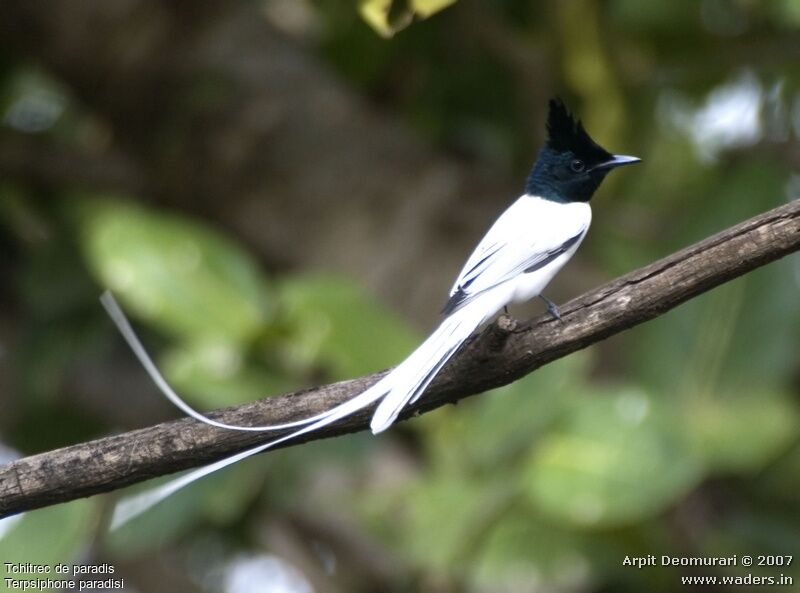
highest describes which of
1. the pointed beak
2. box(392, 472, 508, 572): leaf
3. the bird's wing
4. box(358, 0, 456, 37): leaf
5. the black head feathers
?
box(358, 0, 456, 37): leaf

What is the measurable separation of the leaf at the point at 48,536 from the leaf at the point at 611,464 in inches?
52.5

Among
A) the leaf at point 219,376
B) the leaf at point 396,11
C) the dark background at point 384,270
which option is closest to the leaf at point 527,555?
the dark background at point 384,270

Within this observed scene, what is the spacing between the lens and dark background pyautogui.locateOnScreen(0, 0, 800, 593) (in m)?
3.83

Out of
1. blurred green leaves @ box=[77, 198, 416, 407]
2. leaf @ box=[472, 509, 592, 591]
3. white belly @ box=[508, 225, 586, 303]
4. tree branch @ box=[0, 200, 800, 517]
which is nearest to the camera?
tree branch @ box=[0, 200, 800, 517]

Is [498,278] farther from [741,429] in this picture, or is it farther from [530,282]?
[741,429]

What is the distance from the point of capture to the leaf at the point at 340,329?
386cm

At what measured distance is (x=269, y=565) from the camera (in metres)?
5.24

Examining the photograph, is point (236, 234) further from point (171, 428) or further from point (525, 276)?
point (171, 428)

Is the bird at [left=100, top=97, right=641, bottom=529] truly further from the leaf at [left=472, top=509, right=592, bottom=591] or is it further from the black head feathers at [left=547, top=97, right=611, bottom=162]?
the leaf at [left=472, top=509, right=592, bottom=591]

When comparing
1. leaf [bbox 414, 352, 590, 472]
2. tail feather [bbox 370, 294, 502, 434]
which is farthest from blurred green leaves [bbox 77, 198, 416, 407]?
tail feather [bbox 370, 294, 502, 434]

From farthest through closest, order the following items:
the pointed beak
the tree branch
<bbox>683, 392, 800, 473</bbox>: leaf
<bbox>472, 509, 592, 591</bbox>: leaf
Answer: <bbox>683, 392, 800, 473</bbox>: leaf < <bbox>472, 509, 592, 591</bbox>: leaf < the pointed beak < the tree branch

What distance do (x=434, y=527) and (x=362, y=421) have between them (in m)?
1.57

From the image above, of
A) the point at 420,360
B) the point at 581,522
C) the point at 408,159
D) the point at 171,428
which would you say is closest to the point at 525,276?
the point at 420,360

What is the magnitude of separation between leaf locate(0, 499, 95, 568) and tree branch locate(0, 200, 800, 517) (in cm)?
123
